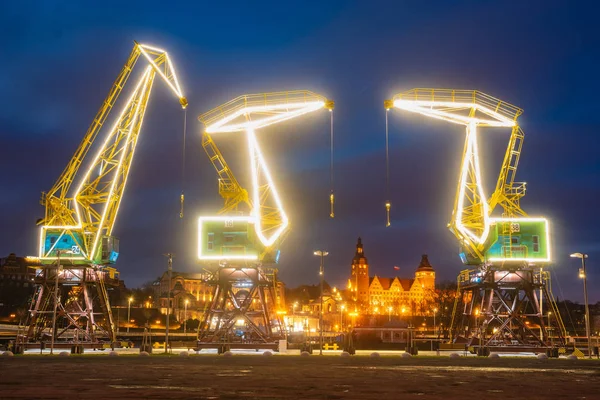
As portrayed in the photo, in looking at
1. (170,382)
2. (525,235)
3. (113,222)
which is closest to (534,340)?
(525,235)

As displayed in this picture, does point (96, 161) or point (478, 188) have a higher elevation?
point (96, 161)

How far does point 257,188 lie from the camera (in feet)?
226

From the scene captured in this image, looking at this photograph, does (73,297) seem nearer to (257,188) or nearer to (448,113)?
(257,188)

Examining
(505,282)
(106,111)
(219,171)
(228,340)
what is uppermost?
(106,111)

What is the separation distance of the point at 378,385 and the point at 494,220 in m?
52.1

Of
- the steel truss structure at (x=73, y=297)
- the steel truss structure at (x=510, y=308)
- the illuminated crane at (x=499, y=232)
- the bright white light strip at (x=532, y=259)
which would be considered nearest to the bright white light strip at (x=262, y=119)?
the illuminated crane at (x=499, y=232)

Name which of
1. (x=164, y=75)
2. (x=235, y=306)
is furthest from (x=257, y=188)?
(x=164, y=75)

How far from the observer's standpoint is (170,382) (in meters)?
23.3

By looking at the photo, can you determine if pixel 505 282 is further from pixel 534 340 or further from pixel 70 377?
pixel 70 377

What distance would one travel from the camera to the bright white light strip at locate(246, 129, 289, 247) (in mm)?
68688

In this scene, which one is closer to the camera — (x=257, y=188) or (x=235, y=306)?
(x=235, y=306)

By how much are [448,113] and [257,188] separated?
21.7m

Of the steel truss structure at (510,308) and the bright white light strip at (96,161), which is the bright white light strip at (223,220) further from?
the steel truss structure at (510,308)

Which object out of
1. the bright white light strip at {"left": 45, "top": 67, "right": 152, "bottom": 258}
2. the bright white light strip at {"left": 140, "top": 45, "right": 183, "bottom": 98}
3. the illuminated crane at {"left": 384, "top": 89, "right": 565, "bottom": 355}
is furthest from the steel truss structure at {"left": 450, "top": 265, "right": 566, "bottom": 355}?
the bright white light strip at {"left": 45, "top": 67, "right": 152, "bottom": 258}
